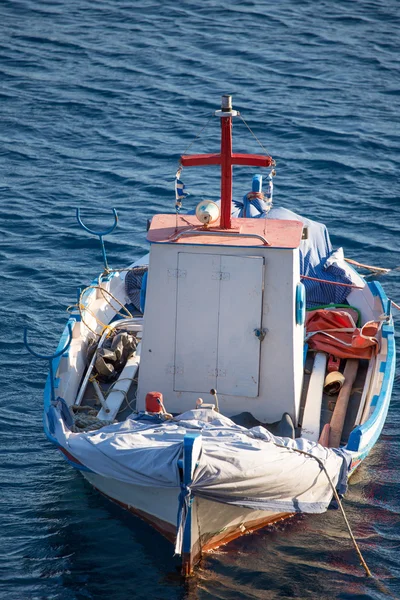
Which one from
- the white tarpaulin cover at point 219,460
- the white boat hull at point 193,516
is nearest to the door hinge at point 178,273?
the white tarpaulin cover at point 219,460

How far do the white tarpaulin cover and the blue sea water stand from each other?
1.05 meters

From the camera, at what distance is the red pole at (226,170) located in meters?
10.2

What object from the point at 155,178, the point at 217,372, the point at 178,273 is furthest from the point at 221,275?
the point at 155,178

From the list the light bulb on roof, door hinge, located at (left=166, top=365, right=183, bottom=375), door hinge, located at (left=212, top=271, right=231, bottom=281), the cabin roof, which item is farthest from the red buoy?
the light bulb on roof

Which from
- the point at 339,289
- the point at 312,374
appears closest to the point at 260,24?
the point at 339,289

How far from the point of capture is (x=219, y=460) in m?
→ 8.72

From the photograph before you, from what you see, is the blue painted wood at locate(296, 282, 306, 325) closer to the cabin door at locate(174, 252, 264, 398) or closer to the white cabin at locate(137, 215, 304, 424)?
the white cabin at locate(137, 215, 304, 424)

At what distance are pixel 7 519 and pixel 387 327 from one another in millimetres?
5475

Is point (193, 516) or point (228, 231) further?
point (228, 231)

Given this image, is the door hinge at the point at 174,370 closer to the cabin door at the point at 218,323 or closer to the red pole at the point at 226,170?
the cabin door at the point at 218,323

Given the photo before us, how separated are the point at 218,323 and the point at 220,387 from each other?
29.6 inches

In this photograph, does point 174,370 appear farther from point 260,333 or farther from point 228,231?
point 228,231

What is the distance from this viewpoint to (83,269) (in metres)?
16.9

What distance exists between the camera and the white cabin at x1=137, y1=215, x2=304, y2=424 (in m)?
10.3
